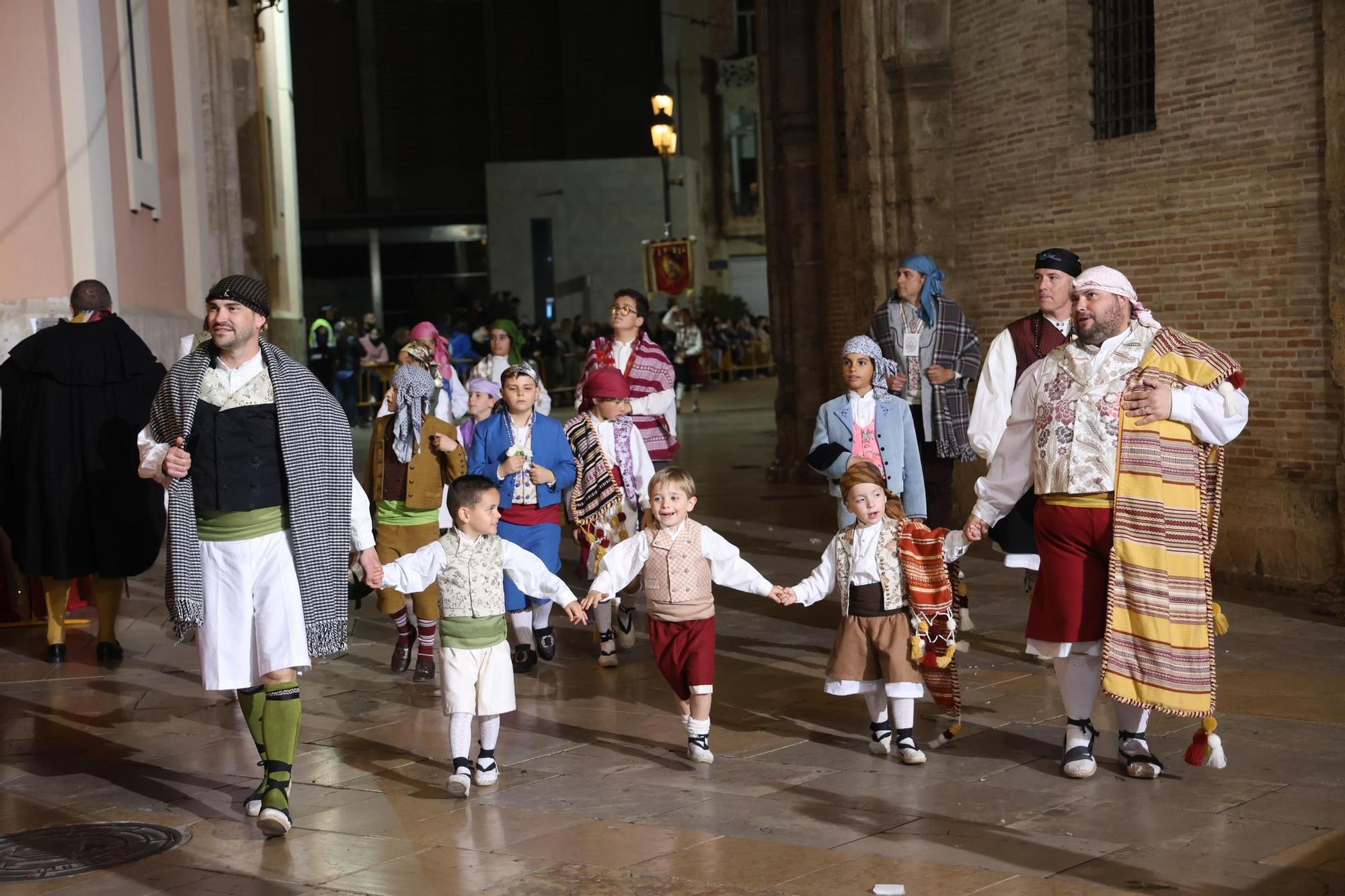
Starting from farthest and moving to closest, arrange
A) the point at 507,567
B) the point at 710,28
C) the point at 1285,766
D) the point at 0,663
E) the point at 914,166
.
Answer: the point at 710,28 < the point at 914,166 < the point at 0,663 < the point at 507,567 < the point at 1285,766

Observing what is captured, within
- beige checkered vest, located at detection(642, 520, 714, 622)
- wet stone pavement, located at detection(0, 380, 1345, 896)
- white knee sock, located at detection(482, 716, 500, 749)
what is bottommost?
wet stone pavement, located at detection(0, 380, 1345, 896)

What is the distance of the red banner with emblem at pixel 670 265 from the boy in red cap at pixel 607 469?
22.2 meters

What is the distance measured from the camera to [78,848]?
6090mm

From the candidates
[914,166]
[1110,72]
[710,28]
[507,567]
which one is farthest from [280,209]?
[710,28]

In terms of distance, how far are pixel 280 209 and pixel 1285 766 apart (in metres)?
23.3

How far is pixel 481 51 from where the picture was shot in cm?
4781

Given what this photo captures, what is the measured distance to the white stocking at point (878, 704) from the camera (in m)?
6.92

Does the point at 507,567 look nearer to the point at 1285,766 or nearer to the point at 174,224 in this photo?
the point at 1285,766

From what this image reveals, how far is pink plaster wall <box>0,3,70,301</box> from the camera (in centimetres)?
1243

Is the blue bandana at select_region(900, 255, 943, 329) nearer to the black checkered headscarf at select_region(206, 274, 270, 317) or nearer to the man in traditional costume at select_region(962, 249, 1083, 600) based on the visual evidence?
the man in traditional costume at select_region(962, 249, 1083, 600)

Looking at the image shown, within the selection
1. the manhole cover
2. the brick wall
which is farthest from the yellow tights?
the brick wall

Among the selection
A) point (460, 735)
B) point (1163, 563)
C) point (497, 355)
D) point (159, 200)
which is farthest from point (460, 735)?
point (159, 200)

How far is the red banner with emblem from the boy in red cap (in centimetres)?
Result: 2218

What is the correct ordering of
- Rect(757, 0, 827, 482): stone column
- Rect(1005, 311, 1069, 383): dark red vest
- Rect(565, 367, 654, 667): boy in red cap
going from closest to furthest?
Rect(1005, 311, 1069, 383): dark red vest
Rect(565, 367, 654, 667): boy in red cap
Rect(757, 0, 827, 482): stone column
